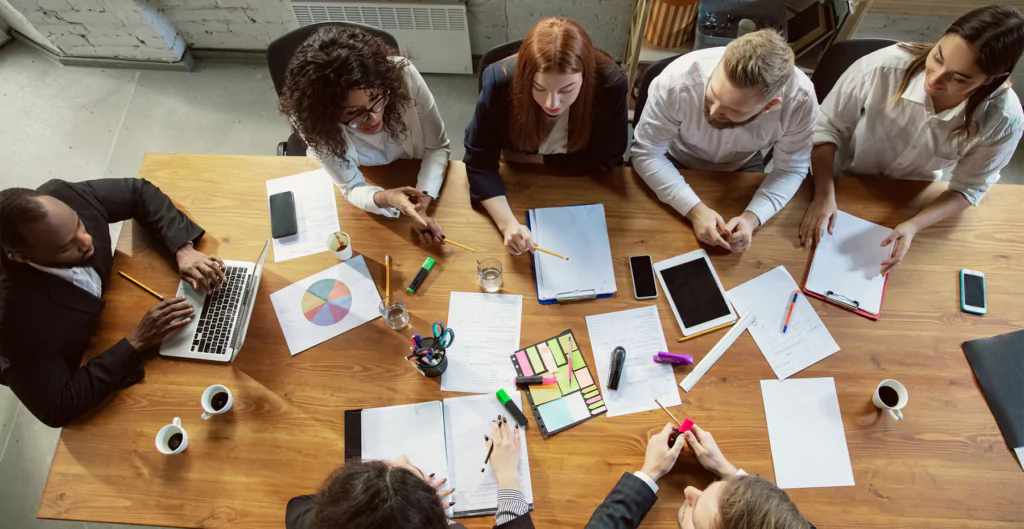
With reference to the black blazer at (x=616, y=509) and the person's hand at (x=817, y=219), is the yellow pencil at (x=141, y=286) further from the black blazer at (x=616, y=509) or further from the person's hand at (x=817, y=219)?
the person's hand at (x=817, y=219)

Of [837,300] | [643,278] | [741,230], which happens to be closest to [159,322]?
[643,278]

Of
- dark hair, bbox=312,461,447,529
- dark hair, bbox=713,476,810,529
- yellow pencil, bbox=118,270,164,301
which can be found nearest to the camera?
dark hair, bbox=312,461,447,529

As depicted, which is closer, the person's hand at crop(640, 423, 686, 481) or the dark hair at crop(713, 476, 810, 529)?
the dark hair at crop(713, 476, 810, 529)

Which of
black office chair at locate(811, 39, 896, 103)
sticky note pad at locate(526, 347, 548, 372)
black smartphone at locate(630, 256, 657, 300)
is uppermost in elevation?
black office chair at locate(811, 39, 896, 103)

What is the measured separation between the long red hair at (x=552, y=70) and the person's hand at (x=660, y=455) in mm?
909

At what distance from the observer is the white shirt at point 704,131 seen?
62.2 inches

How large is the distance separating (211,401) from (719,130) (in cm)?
172

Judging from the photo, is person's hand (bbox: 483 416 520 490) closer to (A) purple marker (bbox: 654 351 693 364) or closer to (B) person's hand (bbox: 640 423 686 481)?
(B) person's hand (bbox: 640 423 686 481)

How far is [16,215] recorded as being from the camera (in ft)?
4.27

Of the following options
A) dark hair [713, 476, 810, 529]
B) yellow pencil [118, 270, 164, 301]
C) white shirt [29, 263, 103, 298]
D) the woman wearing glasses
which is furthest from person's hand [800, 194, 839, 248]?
white shirt [29, 263, 103, 298]

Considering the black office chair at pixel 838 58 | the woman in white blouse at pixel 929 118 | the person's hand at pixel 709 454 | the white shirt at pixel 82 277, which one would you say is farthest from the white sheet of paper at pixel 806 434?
the white shirt at pixel 82 277

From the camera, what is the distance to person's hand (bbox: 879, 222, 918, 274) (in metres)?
1.58

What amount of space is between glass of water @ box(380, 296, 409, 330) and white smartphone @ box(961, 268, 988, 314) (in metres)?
1.63

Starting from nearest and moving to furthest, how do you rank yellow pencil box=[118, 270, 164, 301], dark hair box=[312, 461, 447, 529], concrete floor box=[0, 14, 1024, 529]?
dark hair box=[312, 461, 447, 529], yellow pencil box=[118, 270, 164, 301], concrete floor box=[0, 14, 1024, 529]
